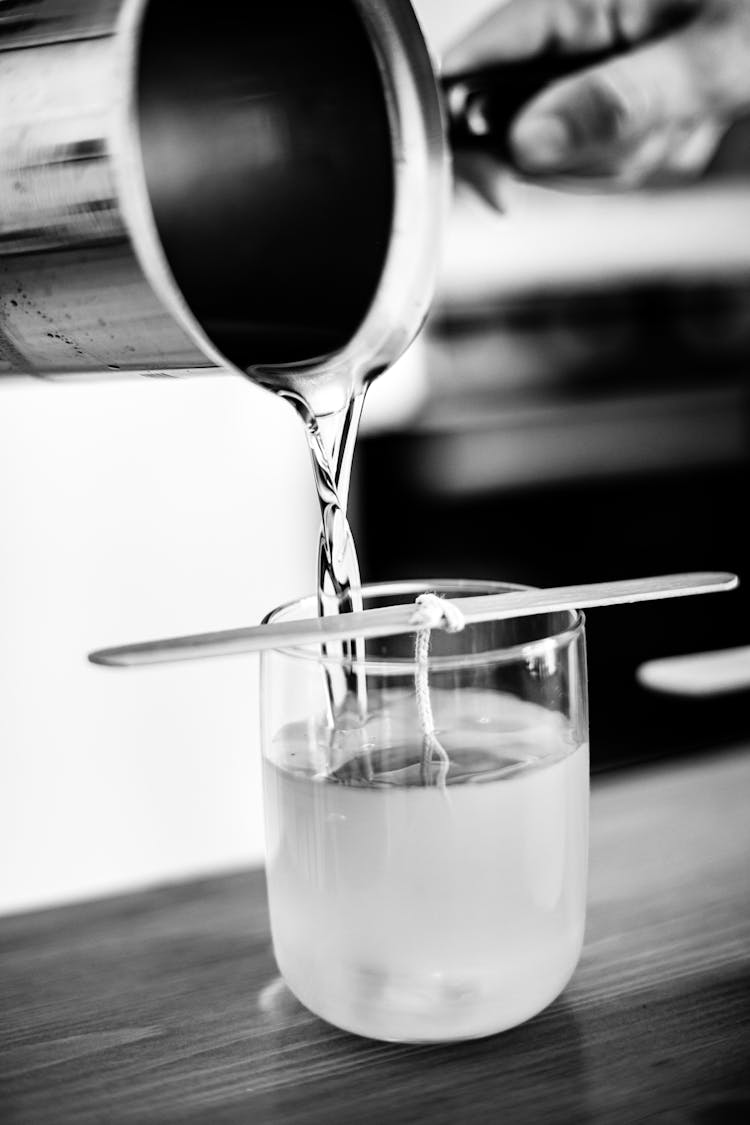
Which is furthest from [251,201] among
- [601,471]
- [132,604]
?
[601,471]

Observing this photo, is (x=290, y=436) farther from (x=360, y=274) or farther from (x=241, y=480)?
(x=360, y=274)

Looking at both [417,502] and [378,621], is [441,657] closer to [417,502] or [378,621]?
[378,621]

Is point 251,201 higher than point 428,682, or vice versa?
point 251,201

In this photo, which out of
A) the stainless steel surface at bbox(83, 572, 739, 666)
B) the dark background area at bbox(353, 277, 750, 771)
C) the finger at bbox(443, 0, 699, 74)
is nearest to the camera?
the stainless steel surface at bbox(83, 572, 739, 666)

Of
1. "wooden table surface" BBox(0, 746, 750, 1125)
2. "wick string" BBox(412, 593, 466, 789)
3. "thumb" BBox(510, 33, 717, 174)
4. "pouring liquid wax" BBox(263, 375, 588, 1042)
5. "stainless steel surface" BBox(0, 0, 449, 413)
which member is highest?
"thumb" BBox(510, 33, 717, 174)

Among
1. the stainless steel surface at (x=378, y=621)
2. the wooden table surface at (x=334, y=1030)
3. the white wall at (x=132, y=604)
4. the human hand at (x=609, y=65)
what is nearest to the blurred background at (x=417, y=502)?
the white wall at (x=132, y=604)

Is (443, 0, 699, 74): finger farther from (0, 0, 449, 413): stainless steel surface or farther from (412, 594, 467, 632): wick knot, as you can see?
(412, 594, 467, 632): wick knot

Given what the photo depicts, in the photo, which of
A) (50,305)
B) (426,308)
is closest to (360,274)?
(426,308)

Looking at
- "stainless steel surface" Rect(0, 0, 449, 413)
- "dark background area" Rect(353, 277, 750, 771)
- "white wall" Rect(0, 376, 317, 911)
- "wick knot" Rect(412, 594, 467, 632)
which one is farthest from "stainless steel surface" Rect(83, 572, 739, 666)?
"dark background area" Rect(353, 277, 750, 771)
